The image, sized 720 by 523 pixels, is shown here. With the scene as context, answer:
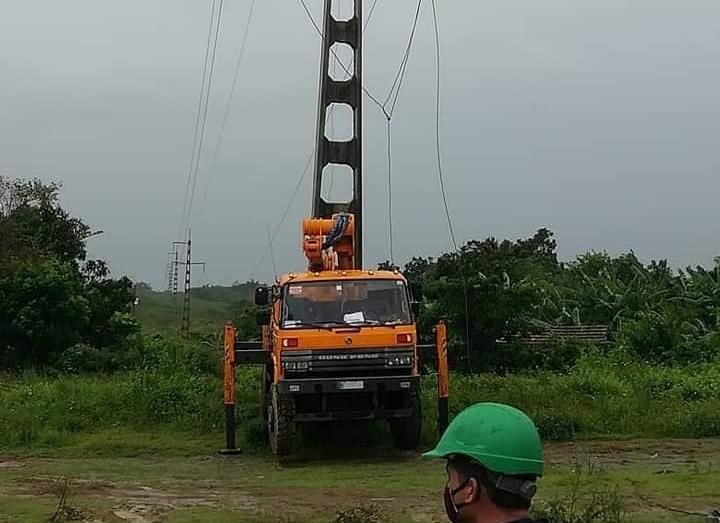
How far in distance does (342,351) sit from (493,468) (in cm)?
1158

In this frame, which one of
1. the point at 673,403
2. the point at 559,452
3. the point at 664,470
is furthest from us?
the point at 673,403

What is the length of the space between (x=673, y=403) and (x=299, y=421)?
24.2 feet

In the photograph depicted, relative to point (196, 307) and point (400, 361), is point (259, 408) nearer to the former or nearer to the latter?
point (400, 361)

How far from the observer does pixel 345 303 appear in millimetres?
14930

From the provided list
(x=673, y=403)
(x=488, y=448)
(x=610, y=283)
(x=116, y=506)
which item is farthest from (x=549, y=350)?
(x=488, y=448)

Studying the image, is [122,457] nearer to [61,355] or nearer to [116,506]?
[116,506]

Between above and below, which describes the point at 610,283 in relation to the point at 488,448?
above

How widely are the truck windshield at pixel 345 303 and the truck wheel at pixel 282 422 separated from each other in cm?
100

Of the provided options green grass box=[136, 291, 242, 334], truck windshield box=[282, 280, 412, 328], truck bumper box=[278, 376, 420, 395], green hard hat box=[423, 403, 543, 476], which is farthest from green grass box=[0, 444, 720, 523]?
green grass box=[136, 291, 242, 334]

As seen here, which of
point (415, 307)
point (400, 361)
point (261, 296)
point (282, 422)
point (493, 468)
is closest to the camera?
point (493, 468)

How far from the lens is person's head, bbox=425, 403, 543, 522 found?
9.23 feet

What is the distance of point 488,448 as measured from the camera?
2.84 metres

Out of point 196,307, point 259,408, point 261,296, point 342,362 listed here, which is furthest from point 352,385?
point 196,307

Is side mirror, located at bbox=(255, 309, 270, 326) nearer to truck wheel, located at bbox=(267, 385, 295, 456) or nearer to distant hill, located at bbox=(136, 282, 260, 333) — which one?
truck wheel, located at bbox=(267, 385, 295, 456)
